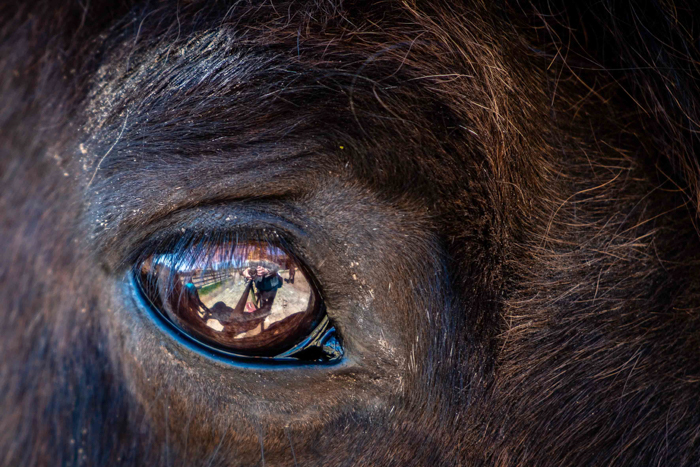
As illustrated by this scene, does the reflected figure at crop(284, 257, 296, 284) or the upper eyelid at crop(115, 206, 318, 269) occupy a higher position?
the upper eyelid at crop(115, 206, 318, 269)

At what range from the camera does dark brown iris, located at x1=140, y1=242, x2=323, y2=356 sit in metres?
0.97

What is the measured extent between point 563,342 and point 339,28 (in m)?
0.66

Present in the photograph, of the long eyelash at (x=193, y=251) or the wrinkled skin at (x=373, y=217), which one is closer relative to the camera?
the wrinkled skin at (x=373, y=217)

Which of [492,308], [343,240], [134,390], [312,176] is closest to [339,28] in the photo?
[312,176]

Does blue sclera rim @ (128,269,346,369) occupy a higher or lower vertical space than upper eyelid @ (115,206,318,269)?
lower

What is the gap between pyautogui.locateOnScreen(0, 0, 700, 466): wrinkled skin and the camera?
87 cm

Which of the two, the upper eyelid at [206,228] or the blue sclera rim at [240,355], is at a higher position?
the upper eyelid at [206,228]

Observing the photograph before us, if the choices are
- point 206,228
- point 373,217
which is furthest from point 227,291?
point 373,217

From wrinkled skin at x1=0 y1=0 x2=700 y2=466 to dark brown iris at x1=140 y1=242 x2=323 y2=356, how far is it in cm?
4

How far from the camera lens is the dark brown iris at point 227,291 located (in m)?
0.97

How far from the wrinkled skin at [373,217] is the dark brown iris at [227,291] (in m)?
0.04

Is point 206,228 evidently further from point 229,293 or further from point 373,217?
point 373,217

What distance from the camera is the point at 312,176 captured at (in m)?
0.99

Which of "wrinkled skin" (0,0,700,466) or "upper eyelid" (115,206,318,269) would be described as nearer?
"wrinkled skin" (0,0,700,466)
